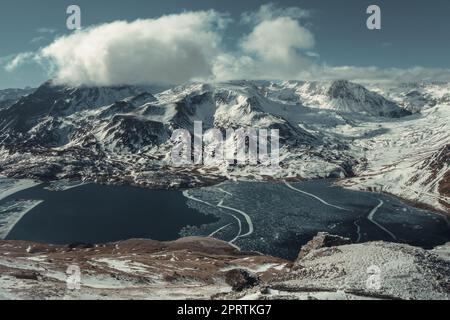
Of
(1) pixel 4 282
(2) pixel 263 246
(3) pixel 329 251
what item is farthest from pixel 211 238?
(1) pixel 4 282

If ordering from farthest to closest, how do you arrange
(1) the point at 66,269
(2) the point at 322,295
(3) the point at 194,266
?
(3) the point at 194,266, (1) the point at 66,269, (2) the point at 322,295

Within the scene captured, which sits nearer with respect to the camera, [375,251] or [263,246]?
[375,251]

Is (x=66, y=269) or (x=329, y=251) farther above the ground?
(x=329, y=251)

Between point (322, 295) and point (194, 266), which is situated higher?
point (322, 295)

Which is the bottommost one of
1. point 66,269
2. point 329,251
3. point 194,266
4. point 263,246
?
point 263,246
